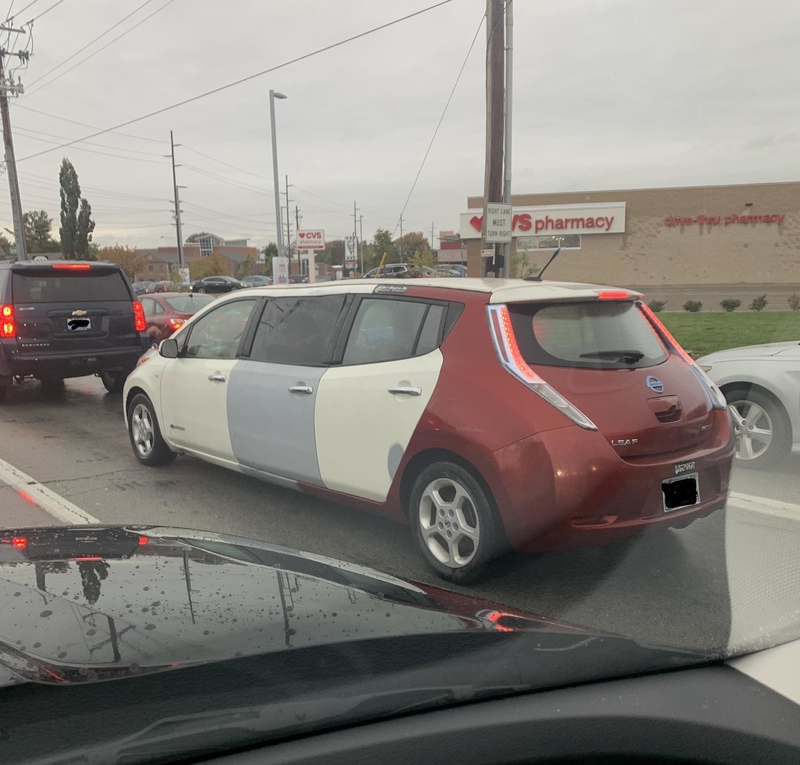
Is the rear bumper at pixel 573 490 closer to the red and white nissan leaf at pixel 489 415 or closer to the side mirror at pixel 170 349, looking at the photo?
the red and white nissan leaf at pixel 489 415

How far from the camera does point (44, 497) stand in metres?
5.76

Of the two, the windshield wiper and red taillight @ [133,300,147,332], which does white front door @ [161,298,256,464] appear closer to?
the windshield wiper

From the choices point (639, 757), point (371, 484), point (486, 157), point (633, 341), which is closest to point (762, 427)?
point (633, 341)

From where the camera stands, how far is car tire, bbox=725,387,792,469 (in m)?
6.05

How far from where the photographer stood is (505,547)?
3.77 metres

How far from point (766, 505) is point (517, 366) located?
8.67 feet

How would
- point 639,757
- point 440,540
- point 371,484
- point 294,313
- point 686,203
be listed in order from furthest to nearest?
1. point 686,203
2. point 294,313
3. point 371,484
4. point 440,540
5. point 639,757

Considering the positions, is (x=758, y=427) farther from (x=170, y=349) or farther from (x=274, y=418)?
(x=170, y=349)

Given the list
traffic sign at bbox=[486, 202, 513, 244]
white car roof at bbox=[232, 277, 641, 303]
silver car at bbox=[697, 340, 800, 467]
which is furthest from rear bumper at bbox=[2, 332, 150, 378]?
silver car at bbox=[697, 340, 800, 467]

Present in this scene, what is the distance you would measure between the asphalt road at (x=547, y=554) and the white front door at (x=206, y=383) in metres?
0.42

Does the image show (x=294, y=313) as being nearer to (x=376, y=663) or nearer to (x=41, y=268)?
(x=376, y=663)

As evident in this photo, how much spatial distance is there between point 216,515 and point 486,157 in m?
8.30

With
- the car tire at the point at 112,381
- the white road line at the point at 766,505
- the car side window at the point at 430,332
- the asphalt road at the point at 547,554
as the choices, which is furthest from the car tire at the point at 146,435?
→ the car tire at the point at 112,381

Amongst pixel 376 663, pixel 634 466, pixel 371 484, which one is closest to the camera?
pixel 376 663
